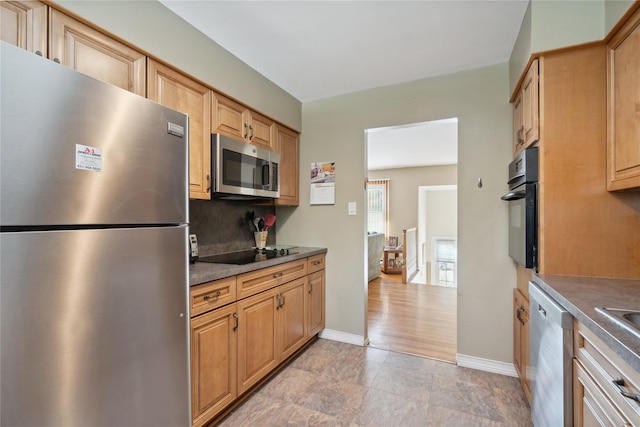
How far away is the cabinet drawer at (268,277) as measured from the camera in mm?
1838

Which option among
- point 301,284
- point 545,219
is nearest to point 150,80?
point 301,284

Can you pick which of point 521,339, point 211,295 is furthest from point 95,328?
point 521,339

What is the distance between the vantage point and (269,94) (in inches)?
100.0

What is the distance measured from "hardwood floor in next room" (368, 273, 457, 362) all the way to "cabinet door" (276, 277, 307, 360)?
772 millimetres

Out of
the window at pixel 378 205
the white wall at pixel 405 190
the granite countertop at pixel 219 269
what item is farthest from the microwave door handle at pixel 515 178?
the window at pixel 378 205

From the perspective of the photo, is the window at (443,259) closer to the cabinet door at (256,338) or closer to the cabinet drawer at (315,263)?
the cabinet drawer at (315,263)

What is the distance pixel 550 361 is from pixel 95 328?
5.60 ft

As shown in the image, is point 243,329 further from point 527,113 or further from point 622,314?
point 527,113

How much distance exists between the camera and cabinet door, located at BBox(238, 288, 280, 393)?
5.96ft

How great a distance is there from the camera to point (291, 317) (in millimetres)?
2352

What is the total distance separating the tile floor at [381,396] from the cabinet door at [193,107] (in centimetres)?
142

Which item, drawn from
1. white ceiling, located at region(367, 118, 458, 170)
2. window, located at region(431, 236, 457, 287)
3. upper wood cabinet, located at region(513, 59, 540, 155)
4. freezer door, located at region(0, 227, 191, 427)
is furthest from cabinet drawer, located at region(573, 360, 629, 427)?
window, located at region(431, 236, 457, 287)

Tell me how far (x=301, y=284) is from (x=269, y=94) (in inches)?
65.5

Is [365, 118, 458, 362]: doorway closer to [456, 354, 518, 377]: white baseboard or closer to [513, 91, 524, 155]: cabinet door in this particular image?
[456, 354, 518, 377]: white baseboard
